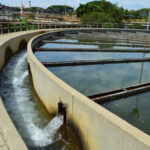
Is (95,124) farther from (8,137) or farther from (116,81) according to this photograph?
(116,81)

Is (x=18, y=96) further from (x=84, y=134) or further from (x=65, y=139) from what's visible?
Answer: (x=84, y=134)

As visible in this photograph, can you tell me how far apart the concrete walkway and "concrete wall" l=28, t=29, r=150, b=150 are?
1.61 metres

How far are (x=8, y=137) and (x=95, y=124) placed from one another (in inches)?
70.5

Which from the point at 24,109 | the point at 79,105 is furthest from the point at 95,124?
the point at 24,109

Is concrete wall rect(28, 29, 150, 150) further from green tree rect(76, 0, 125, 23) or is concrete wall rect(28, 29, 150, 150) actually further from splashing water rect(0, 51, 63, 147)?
green tree rect(76, 0, 125, 23)

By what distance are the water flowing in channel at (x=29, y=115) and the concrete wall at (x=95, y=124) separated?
1.86 ft

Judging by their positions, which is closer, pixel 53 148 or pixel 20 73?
pixel 53 148

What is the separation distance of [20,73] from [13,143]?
756cm

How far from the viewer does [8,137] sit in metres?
2.73

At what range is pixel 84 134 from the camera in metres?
3.99

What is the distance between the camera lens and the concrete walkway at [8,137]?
2.52 m

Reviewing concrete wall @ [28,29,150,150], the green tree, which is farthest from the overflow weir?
the green tree

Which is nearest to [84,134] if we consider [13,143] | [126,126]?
[126,126]

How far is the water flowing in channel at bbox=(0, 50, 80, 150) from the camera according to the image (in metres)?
4.52
